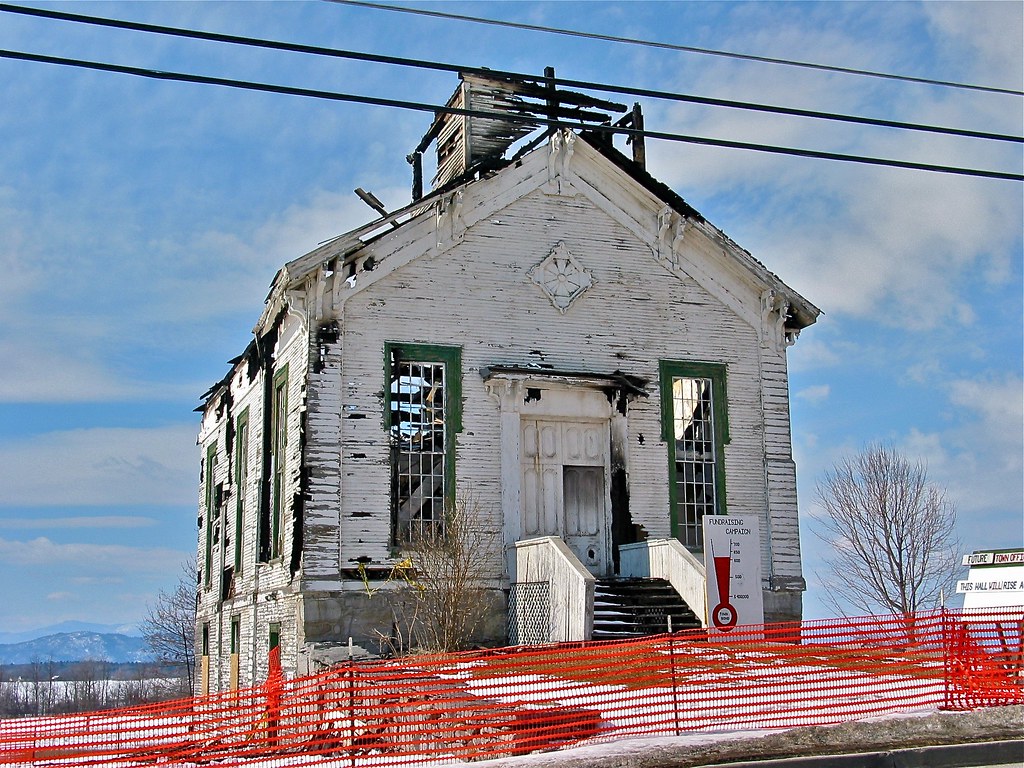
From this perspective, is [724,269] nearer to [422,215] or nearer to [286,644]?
[422,215]

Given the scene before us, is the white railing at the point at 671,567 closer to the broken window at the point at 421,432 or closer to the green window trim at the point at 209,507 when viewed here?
the broken window at the point at 421,432

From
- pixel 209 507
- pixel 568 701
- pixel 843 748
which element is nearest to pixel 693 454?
pixel 568 701

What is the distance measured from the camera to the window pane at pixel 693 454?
22.2 m

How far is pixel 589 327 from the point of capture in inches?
874

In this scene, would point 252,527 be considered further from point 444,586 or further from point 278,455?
point 444,586

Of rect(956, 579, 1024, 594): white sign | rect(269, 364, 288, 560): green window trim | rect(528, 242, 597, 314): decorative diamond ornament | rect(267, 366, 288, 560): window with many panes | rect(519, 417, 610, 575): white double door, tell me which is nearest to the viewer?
rect(956, 579, 1024, 594): white sign

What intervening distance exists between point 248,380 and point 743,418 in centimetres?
1071

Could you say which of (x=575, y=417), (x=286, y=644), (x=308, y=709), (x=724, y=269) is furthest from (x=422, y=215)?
(x=308, y=709)

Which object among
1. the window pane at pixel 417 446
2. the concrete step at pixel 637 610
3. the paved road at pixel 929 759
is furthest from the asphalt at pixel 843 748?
the window pane at pixel 417 446

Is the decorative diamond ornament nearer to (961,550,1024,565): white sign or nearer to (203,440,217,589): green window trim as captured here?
(961,550,1024,565): white sign

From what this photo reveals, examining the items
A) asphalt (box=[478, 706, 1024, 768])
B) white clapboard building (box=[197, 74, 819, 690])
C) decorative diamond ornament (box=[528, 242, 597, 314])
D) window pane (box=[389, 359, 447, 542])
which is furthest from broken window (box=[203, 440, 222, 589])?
asphalt (box=[478, 706, 1024, 768])

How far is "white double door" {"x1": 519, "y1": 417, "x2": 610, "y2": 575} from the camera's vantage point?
840 inches

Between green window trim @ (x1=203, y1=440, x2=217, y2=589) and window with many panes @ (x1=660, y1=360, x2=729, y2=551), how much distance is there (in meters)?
12.9

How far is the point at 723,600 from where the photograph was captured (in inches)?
690
